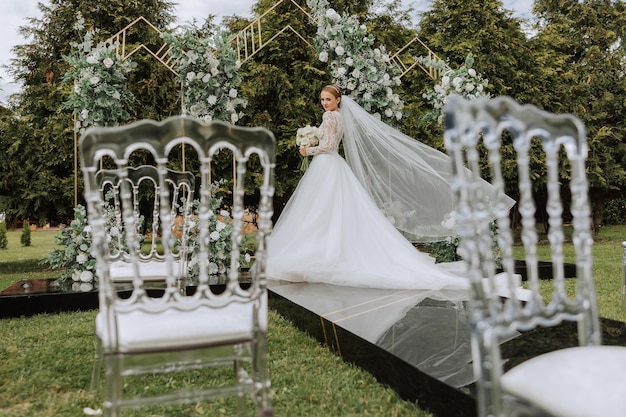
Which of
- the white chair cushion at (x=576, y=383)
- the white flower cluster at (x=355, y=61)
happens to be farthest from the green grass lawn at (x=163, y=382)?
the white flower cluster at (x=355, y=61)

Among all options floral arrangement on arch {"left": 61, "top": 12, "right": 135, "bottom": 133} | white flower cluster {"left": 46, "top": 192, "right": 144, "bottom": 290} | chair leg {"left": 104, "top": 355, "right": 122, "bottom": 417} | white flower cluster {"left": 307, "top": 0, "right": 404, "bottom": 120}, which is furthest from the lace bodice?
chair leg {"left": 104, "top": 355, "right": 122, "bottom": 417}

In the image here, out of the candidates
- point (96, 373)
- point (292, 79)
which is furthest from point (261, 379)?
point (292, 79)

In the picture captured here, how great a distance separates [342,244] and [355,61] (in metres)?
2.45

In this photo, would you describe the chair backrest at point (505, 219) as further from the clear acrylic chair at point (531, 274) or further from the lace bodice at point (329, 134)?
the lace bodice at point (329, 134)

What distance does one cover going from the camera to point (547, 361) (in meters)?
1.45

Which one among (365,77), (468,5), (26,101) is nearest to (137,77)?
(26,101)

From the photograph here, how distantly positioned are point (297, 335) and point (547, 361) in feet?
9.13

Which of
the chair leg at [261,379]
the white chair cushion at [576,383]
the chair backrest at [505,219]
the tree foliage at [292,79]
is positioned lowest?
the chair leg at [261,379]

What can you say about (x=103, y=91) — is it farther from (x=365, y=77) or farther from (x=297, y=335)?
(x=297, y=335)

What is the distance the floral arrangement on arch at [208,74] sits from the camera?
19.3 feet

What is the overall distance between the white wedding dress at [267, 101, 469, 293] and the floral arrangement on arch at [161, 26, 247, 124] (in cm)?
123

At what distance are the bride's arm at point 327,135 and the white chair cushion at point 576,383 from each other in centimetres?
425

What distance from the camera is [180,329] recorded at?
1768 millimetres

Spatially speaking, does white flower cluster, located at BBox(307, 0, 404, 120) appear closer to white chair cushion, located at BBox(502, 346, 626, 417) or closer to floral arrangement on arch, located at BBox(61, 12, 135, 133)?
floral arrangement on arch, located at BBox(61, 12, 135, 133)
